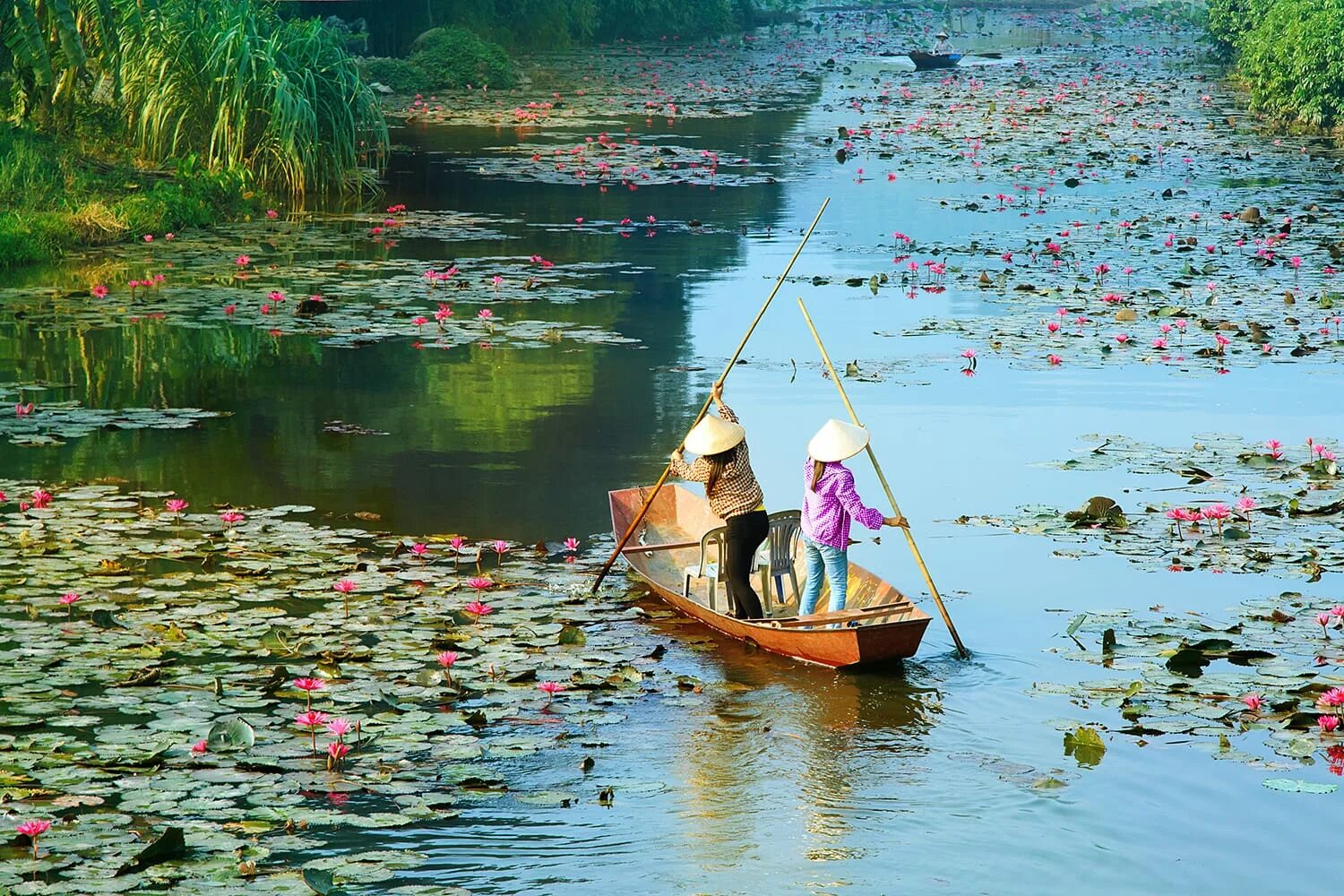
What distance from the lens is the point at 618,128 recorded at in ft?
113

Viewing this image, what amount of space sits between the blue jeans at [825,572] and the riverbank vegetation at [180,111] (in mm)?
13605

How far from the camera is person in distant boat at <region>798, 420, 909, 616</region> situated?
8.78m

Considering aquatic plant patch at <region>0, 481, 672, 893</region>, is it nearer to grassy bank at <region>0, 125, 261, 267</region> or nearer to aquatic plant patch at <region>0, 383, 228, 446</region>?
aquatic plant patch at <region>0, 383, 228, 446</region>

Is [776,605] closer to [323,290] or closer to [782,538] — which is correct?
[782,538]

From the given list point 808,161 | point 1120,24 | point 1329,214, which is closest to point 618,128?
point 808,161

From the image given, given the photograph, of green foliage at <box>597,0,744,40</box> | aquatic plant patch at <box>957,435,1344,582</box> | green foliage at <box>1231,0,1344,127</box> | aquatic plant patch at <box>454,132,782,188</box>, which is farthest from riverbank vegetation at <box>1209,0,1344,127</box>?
green foliage at <box>597,0,744,40</box>

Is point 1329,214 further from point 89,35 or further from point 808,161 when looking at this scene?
point 89,35

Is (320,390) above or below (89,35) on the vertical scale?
below

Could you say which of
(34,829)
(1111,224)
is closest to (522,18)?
(1111,224)

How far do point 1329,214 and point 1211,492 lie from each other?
13314 mm

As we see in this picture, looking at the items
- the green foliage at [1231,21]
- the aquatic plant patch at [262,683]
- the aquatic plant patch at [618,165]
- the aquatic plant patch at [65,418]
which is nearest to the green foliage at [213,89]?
the aquatic plant patch at [618,165]

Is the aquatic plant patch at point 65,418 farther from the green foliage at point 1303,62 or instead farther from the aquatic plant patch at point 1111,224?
the green foliage at point 1303,62

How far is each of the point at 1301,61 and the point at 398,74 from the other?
21223 millimetres

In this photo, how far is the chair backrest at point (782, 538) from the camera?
381 inches
